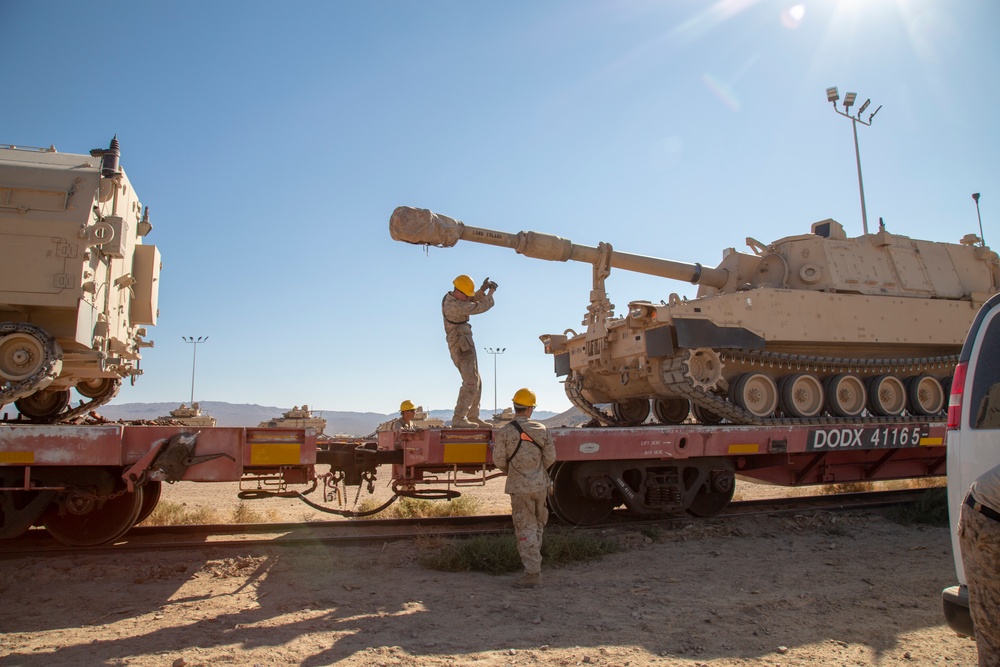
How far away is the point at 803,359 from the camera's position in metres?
9.91

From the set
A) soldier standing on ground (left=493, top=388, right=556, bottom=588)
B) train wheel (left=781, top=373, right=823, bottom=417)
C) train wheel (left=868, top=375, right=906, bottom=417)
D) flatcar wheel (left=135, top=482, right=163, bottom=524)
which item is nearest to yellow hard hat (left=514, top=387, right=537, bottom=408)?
soldier standing on ground (left=493, top=388, right=556, bottom=588)

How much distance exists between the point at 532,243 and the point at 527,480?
503 cm

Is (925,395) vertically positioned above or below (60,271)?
below

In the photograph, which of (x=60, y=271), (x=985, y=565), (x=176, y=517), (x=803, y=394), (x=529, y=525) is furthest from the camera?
(x=803, y=394)

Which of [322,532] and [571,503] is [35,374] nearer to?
[322,532]

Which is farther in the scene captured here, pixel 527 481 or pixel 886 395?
pixel 886 395

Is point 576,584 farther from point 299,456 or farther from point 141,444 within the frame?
point 141,444

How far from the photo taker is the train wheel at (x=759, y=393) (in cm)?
966

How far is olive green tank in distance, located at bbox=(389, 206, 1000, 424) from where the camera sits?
9.34m

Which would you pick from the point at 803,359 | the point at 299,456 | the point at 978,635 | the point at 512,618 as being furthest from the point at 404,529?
the point at 978,635

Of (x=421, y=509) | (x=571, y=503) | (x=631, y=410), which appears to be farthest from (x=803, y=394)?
(x=421, y=509)

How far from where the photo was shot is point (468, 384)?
26.9ft

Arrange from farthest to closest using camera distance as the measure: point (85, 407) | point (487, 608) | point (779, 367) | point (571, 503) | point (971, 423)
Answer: point (779, 367) → point (85, 407) → point (571, 503) → point (487, 608) → point (971, 423)

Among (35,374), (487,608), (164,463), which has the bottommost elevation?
(487,608)
